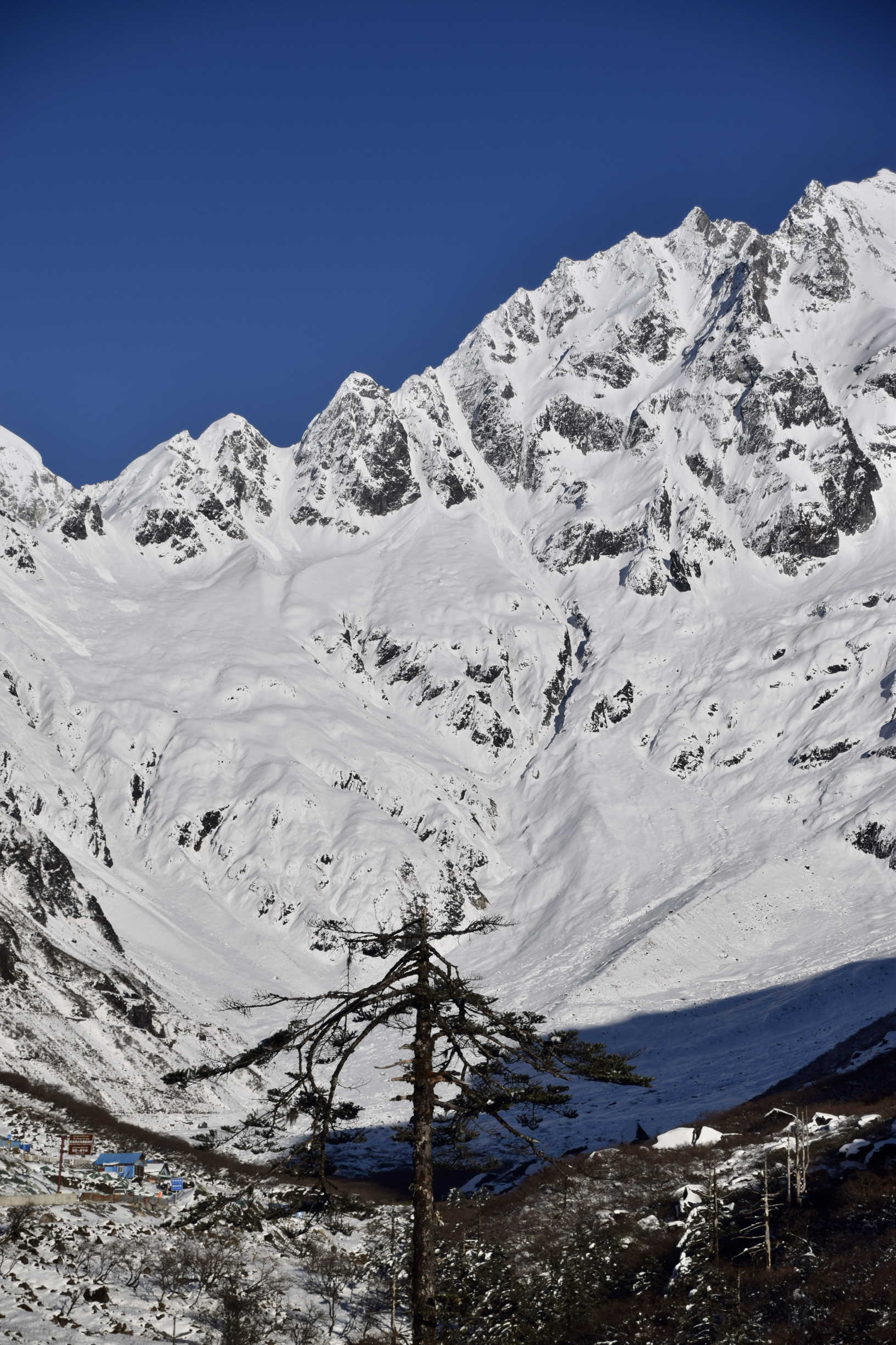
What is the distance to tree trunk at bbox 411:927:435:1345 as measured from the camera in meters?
12.4

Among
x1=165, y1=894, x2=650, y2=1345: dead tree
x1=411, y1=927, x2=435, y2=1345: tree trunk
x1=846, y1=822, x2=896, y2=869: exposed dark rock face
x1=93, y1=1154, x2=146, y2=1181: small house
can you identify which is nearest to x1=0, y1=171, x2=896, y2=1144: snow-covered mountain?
x1=846, y1=822, x2=896, y2=869: exposed dark rock face

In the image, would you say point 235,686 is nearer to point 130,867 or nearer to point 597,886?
point 130,867

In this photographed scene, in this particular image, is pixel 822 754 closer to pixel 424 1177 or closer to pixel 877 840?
pixel 877 840

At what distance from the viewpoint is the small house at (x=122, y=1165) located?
140 feet

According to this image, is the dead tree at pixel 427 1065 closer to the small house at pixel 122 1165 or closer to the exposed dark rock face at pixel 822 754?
the small house at pixel 122 1165

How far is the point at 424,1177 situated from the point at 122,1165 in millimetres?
36461

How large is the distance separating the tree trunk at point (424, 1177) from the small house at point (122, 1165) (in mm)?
33234

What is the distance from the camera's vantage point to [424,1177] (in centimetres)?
1280

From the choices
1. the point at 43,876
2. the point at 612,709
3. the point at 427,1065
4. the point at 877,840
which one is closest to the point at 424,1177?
the point at 427,1065

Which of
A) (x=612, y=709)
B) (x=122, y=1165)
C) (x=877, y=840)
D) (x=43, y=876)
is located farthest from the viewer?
(x=612, y=709)

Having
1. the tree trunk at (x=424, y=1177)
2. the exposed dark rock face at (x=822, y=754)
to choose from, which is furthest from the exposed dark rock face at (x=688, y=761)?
the tree trunk at (x=424, y=1177)

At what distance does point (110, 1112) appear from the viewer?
74312 millimetres

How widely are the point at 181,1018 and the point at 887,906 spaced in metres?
81.5

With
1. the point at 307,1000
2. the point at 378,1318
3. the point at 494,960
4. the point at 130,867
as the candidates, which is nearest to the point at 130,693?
the point at 130,867
